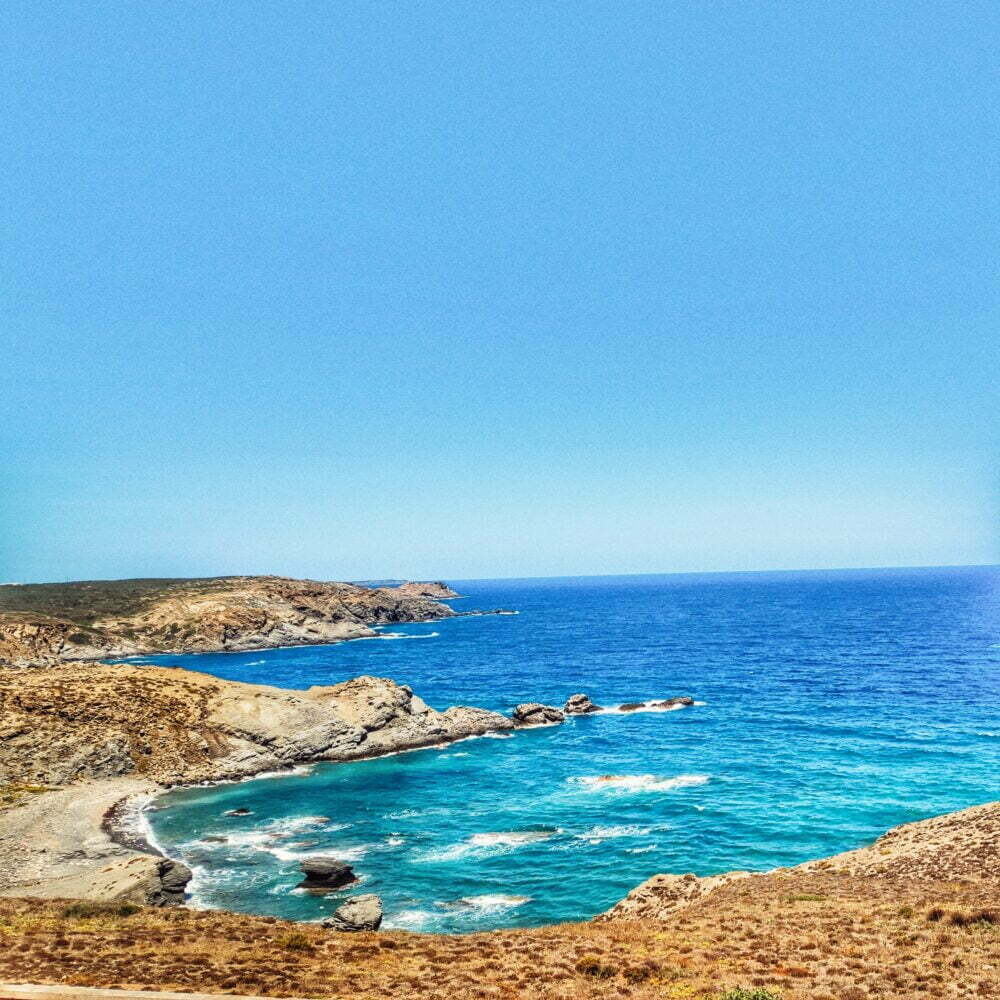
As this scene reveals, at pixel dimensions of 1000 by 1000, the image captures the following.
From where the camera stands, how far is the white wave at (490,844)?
4438 centimetres

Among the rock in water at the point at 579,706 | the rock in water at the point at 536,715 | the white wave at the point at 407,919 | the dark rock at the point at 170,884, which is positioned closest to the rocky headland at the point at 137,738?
the dark rock at the point at 170,884

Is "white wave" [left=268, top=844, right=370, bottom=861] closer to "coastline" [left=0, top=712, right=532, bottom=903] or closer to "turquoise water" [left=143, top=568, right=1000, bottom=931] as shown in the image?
"turquoise water" [left=143, top=568, right=1000, bottom=931]

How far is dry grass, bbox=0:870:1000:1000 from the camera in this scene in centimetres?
1900

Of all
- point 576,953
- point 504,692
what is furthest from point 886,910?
point 504,692

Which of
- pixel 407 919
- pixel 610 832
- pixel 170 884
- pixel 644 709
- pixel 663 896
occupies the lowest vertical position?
pixel 644 709

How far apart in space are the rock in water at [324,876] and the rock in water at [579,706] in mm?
51509

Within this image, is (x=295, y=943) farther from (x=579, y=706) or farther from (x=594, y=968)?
(x=579, y=706)

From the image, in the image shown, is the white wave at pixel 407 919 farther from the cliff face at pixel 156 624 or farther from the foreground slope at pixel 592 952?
the cliff face at pixel 156 624

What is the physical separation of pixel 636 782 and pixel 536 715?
27.4 metres

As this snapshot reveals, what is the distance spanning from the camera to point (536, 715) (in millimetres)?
85500

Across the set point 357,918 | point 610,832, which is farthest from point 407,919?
point 610,832

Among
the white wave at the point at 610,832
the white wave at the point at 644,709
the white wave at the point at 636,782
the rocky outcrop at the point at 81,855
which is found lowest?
the white wave at the point at 644,709

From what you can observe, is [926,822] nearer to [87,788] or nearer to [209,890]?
[209,890]

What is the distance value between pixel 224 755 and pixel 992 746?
7354 cm
